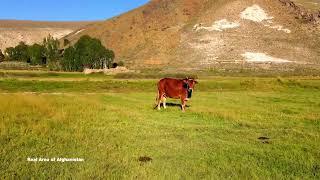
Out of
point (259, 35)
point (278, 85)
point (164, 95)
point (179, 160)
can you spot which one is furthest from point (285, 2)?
point (179, 160)

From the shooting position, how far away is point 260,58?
12556 centimetres

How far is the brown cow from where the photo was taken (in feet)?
94.0

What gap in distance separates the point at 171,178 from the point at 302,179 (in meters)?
3.53

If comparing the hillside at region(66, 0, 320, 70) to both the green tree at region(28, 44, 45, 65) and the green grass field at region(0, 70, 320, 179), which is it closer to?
the green tree at region(28, 44, 45, 65)

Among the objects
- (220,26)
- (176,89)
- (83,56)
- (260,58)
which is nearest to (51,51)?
(83,56)

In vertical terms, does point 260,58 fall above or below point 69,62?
above

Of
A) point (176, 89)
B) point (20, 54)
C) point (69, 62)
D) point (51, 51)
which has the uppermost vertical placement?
point (176, 89)

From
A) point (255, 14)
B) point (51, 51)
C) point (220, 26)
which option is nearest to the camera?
point (51, 51)

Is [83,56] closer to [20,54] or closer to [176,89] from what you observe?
[20,54]

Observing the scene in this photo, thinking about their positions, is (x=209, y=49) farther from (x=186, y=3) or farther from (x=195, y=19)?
(x=186, y=3)


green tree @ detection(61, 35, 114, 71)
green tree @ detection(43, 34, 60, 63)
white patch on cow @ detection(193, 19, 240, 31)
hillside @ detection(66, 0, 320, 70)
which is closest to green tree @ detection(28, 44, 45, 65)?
green tree @ detection(43, 34, 60, 63)

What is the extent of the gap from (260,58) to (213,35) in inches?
836

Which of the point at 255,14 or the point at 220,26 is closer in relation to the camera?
the point at 220,26

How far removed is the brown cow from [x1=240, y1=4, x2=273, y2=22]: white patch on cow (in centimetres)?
12362
